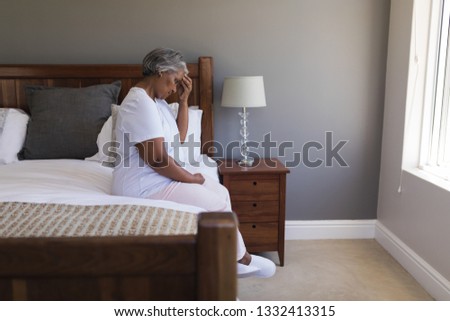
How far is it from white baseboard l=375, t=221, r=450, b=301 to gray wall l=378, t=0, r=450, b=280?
1.1 inches

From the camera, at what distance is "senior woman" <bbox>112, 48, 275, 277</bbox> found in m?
1.90

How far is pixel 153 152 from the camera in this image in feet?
6.28

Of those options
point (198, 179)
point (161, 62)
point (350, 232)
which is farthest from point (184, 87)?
point (350, 232)

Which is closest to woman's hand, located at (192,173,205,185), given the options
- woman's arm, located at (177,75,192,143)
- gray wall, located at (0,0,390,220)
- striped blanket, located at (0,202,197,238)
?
woman's arm, located at (177,75,192,143)

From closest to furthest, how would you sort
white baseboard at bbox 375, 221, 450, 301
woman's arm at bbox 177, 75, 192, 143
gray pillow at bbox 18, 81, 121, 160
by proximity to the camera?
white baseboard at bbox 375, 221, 450, 301 → woman's arm at bbox 177, 75, 192, 143 → gray pillow at bbox 18, 81, 121, 160

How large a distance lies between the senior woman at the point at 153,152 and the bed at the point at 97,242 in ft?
0.56

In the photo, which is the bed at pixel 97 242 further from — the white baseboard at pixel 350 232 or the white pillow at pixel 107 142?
the white baseboard at pixel 350 232

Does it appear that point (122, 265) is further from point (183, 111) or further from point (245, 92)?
point (245, 92)

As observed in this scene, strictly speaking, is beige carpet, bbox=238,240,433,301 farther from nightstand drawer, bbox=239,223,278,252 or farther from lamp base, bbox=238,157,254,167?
lamp base, bbox=238,157,254,167

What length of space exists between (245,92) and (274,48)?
0.52 meters

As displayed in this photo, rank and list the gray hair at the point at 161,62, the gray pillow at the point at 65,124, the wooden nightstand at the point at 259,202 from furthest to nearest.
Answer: the wooden nightstand at the point at 259,202 < the gray pillow at the point at 65,124 < the gray hair at the point at 161,62

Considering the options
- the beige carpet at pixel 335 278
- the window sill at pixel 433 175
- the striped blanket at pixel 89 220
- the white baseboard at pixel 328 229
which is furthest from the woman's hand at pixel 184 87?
the window sill at pixel 433 175

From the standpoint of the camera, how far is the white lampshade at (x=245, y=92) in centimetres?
276

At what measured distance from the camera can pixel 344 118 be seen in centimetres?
316
